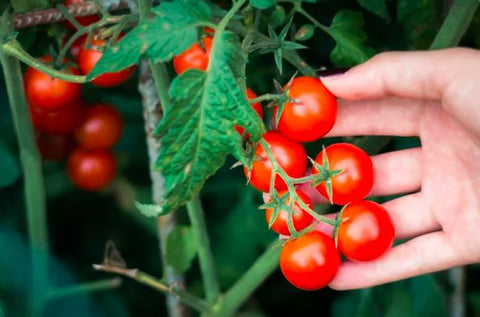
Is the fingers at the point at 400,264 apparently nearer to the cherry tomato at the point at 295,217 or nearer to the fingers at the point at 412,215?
the fingers at the point at 412,215

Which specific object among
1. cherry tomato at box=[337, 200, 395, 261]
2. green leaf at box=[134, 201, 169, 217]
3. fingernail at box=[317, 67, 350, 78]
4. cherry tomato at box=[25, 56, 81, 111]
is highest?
fingernail at box=[317, 67, 350, 78]

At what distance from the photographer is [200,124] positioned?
2.36 ft

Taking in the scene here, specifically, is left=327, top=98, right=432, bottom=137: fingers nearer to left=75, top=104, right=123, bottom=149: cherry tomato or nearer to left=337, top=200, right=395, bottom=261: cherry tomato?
left=337, top=200, right=395, bottom=261: cherry tomato

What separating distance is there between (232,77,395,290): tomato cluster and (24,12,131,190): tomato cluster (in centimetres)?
27

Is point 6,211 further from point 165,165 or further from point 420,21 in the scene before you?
point 420,21

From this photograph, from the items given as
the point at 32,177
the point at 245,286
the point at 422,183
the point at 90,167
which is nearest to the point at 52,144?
the point at 90,167

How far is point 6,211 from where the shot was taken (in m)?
1.37

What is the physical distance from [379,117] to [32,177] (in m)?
0.52

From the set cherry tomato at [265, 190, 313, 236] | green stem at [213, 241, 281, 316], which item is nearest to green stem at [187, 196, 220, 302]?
green stem at [213, 241, 281, 316]

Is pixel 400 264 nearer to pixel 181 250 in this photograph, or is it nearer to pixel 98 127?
pixel 181 250

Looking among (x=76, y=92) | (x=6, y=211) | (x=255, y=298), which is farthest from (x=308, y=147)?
(x=6, y=211)

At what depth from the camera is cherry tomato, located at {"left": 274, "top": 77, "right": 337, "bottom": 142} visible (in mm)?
829

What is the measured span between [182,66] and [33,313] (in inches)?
19.1

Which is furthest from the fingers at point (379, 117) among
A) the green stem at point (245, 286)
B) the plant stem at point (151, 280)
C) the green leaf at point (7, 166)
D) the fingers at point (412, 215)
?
the green leaf at point (7, 166)
